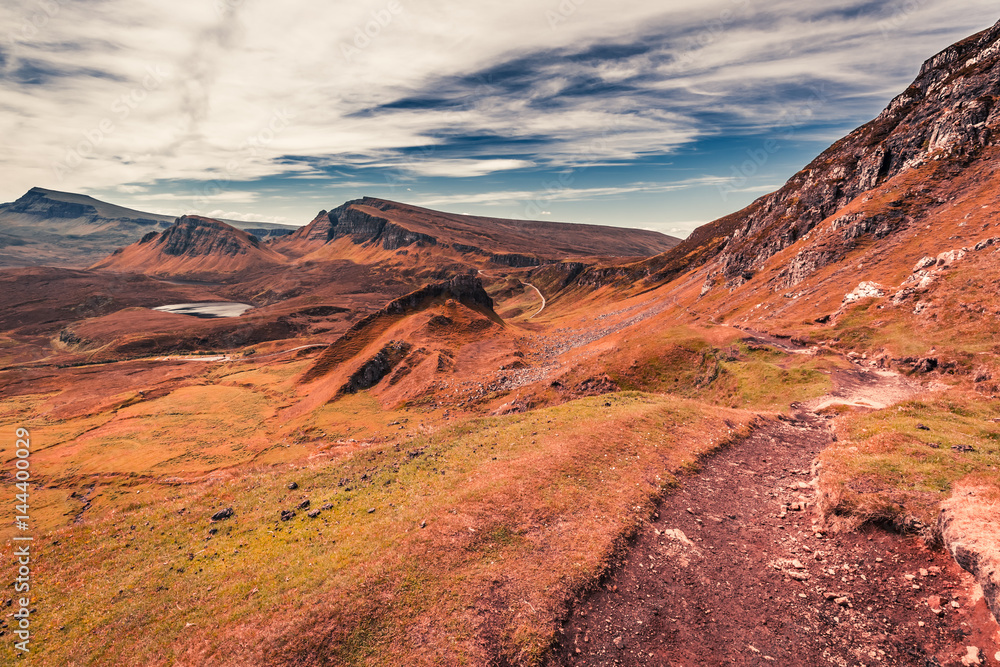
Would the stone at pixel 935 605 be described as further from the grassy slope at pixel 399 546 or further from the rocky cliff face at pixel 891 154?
the rocky cliff face at pixel 891 154

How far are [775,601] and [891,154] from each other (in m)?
127

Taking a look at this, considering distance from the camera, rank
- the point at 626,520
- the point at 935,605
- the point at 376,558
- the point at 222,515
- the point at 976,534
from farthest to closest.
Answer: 1. the point at 222,515
2. the point at 626,520
3. the point at 376,558
4. the point at 976,534
5. the point at 935,605

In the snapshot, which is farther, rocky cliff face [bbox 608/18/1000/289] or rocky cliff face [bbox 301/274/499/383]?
rocky cliff face [bbox 301/274/499/383]

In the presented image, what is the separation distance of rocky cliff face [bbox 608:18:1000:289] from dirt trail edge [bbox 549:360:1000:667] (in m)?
78.4

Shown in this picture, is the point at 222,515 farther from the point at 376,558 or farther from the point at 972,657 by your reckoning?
the point at 972,657

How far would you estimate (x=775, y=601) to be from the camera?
14312 millimetres

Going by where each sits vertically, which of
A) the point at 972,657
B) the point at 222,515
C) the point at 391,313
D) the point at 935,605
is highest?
the point at 391,313

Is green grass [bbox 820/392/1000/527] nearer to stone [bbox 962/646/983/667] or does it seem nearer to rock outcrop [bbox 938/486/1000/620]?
rock outcrop [bbox 938/486/1000/620]

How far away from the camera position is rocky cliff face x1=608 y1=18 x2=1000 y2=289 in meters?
73.9

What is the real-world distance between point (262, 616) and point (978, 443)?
1399 inches

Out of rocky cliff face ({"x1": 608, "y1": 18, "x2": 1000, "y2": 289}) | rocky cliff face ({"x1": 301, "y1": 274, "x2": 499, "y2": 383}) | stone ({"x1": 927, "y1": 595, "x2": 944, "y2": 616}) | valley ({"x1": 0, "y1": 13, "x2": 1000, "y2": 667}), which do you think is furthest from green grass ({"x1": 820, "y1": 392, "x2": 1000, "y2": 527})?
rocky cliff face ({"x1": 301, "y1": 274, "x2": 499, "y2": 383})

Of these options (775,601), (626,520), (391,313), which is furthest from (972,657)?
(391,313)

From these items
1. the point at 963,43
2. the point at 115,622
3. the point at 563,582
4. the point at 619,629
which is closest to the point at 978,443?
the point at 619,629

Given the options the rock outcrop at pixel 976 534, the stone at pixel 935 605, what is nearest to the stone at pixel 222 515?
the stone at pixel 935 605
